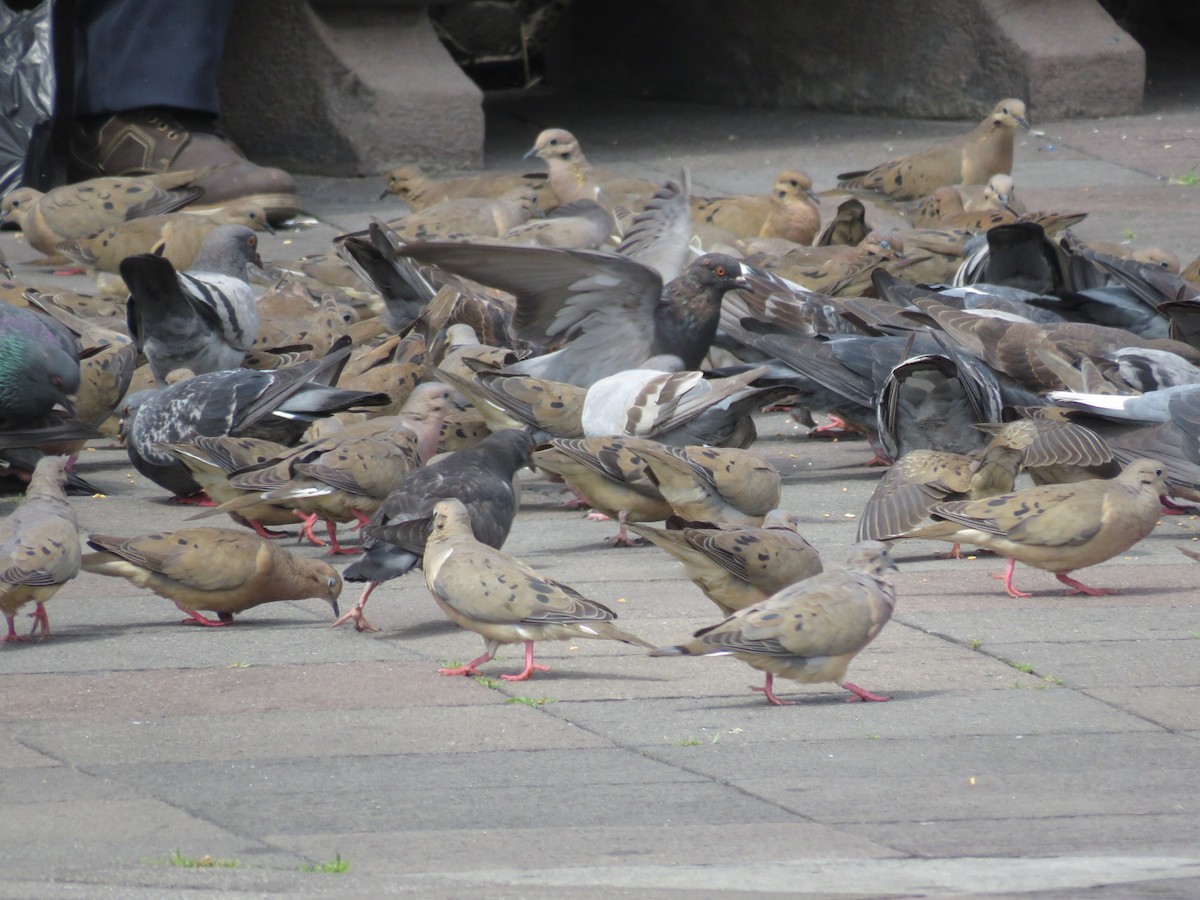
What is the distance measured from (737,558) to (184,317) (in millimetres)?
4225

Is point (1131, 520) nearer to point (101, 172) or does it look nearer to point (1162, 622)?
point (1162, 622)

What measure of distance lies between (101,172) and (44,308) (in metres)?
5.10

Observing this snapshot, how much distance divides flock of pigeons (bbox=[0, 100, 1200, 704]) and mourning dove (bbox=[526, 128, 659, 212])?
146 centimetres

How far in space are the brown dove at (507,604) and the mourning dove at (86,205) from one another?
7.38 m


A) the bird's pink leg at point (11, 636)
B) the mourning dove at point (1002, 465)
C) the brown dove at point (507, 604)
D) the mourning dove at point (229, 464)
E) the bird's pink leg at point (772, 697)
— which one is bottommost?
the mourning dove at point (229, 464)

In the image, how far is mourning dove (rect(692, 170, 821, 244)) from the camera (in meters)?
12.2

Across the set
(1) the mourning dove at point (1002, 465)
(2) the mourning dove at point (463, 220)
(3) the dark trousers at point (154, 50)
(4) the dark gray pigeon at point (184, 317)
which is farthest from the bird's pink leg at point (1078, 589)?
(3) the dark trousers at point (154, 50)

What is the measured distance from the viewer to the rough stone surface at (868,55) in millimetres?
15445

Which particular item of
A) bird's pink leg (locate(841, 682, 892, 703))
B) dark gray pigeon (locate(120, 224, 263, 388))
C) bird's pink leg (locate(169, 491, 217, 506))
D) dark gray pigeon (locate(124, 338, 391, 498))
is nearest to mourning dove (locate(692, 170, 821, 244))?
dark gray pigeon (locate(120, 224, 263, 388))

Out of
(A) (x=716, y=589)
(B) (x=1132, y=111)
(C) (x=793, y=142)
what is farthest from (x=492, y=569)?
(B) (x=1132, y=111)

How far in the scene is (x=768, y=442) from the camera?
8.99 m

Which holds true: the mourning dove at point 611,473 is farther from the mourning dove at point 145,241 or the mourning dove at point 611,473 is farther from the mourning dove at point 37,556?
the mourning dove at point 145,241

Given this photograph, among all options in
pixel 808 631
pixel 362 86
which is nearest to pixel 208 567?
pixel 808 631

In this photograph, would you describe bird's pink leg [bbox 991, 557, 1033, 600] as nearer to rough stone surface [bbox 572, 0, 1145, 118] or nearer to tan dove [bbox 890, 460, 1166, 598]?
tan dove [bbox 890, 460, 1166, 598]
